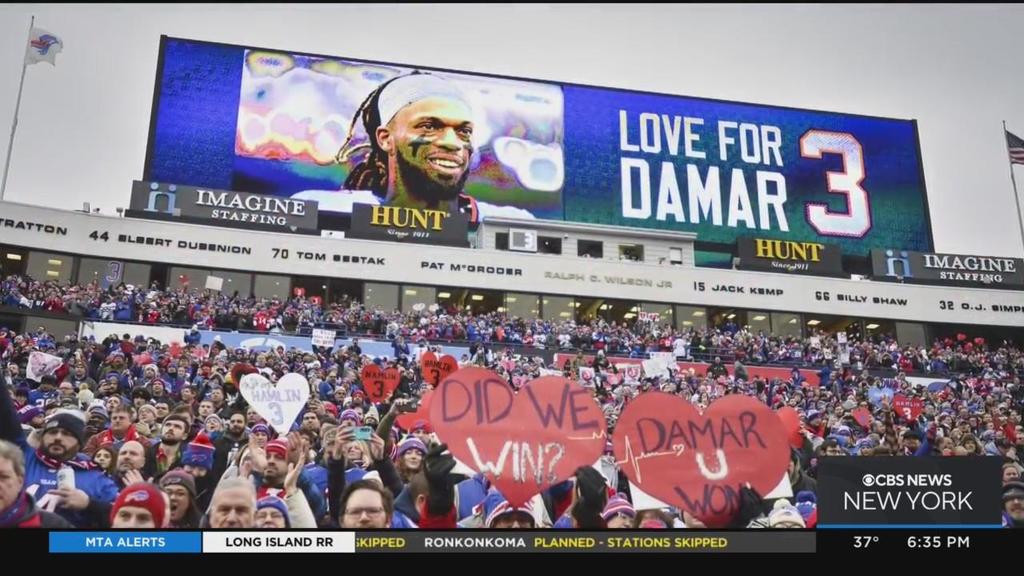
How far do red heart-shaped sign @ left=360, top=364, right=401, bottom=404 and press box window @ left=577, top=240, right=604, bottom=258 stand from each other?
86.9 feet

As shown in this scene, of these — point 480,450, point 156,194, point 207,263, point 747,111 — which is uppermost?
point 747,111

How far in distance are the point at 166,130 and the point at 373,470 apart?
32.7m

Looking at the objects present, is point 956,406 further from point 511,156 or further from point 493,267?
point 511,156

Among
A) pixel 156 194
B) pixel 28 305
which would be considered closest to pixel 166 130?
pixel 156 194

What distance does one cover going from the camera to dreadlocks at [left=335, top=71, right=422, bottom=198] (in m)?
38.0

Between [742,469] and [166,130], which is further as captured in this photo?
[166,130]

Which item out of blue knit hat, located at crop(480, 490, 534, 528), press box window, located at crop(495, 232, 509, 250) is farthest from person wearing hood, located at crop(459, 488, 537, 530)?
press box window, located at crop(495, 232, 509, 250)

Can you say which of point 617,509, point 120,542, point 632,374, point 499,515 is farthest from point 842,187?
point 120,542

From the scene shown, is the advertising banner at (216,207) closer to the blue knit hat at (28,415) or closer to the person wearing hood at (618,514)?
the blue knit hat at (28,415)

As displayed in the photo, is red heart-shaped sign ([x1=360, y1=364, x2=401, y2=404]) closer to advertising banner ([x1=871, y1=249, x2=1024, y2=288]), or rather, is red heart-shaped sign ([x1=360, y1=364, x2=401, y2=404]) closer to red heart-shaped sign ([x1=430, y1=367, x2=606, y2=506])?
red heart-shaped sign ([x1=430, y1=367, x2=606, y2=506])

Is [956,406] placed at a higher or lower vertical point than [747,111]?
lower

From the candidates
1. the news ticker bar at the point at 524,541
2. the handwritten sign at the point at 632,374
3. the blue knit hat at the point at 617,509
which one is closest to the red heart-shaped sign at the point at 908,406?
the handwritten sign at the point at 632,374

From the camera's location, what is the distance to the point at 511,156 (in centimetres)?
3962

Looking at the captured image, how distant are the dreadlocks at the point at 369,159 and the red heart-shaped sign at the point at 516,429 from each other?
3095cm
